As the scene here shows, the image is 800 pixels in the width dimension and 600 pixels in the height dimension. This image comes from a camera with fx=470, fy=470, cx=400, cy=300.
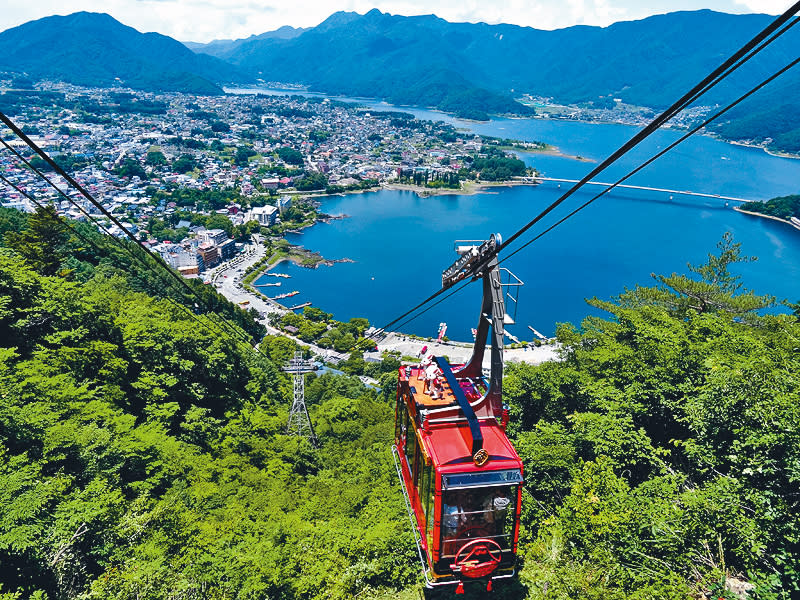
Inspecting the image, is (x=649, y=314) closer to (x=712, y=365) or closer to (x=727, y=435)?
(x=712, y=365)

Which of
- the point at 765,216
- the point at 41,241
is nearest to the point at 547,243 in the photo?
the point at 765,216

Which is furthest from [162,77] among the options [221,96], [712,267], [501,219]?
[712,267]

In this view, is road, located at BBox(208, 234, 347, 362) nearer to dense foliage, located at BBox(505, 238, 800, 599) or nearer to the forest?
the forest

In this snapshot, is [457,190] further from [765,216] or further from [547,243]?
[765,216]

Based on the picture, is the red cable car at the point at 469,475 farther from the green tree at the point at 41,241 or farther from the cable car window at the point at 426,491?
the green tree at the point at 41,241

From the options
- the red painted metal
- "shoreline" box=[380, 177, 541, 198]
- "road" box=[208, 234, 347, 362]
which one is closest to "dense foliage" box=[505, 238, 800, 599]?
the red painted metal

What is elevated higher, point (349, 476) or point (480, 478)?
point (480, 478)
